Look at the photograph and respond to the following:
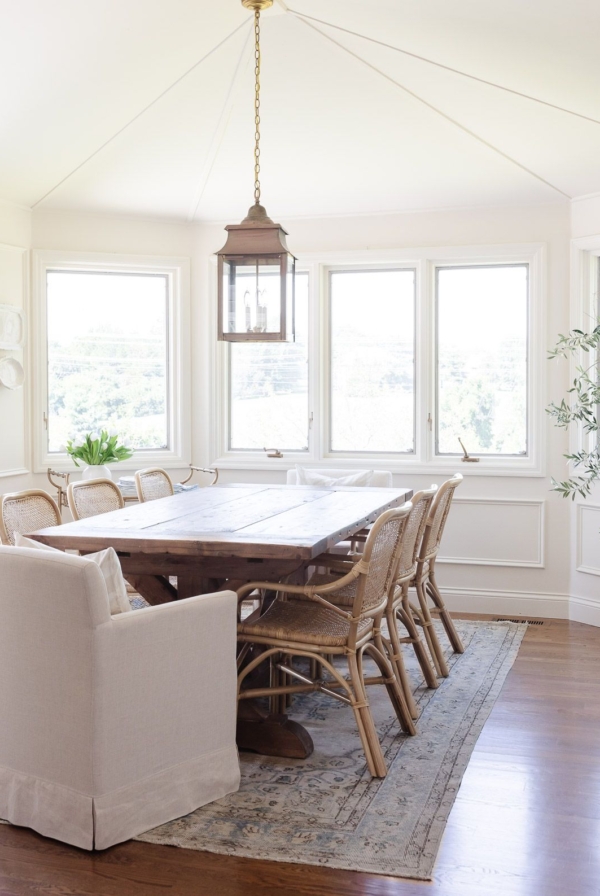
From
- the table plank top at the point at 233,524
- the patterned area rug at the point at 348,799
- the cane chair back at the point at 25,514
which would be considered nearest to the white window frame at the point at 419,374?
the table plank top at the point at 233,524

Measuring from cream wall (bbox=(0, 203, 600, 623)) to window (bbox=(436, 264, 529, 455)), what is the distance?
0.23 meters

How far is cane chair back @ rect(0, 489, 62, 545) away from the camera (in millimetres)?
3949

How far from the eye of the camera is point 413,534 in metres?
3.91

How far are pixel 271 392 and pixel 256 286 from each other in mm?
2697

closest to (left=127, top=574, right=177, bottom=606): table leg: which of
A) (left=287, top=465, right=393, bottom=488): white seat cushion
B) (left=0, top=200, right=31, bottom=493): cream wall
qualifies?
(left=287, top=465, right=393, bottom=488): white seat cushion

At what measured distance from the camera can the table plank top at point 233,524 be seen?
3305 millimetres

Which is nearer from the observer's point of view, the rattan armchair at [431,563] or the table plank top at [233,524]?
the table plank top at [233,524]

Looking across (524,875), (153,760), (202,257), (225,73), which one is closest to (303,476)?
(202,257)

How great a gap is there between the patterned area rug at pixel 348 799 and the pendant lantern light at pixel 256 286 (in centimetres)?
168

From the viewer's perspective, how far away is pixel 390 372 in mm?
6316

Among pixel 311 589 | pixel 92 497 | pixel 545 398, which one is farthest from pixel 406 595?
pixel 545 398

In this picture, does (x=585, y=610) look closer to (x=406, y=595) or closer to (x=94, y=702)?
(x=406, y=595)

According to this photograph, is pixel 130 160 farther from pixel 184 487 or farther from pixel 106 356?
pixel 184 487

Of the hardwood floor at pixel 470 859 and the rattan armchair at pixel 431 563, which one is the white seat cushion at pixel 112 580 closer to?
the hardwood floor at pixel 470 859
